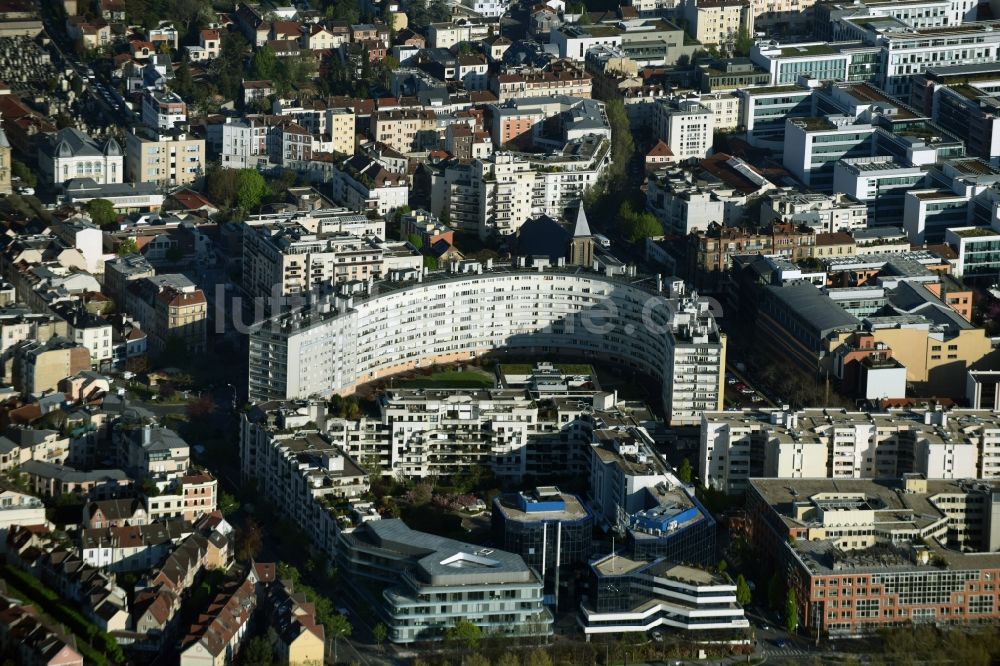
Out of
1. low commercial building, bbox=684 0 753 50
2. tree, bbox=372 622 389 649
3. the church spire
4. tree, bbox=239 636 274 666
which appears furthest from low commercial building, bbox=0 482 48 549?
low commercial building, bbox=684 0 753 50

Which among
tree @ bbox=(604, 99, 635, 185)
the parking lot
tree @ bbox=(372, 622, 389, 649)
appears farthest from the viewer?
tree @ bbox=(604, 99, 635, 185)

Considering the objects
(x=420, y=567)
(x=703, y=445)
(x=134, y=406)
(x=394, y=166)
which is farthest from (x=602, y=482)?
(x=394, y=166)

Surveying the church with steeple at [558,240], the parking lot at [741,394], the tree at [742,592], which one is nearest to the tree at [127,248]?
the church with steeple at [558,240]

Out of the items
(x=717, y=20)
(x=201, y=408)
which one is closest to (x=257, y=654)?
(x=201, y=408)

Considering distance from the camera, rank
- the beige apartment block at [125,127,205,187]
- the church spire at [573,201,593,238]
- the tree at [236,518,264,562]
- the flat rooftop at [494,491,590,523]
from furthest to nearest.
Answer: the beige apartment block at [125,127,205,187] → the church spire at [573,201,593,238] → the flat rooftop at [494,491,590,523] → the tree at [236,518,264,562]

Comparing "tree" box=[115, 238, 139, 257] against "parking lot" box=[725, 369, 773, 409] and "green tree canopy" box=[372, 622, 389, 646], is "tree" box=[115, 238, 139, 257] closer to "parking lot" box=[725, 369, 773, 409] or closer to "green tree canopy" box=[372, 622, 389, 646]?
"parking lot" box=[725, 369, 773, 409]
